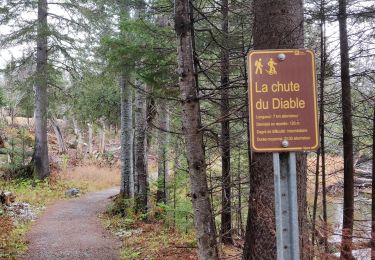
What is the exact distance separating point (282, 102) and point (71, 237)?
801cm

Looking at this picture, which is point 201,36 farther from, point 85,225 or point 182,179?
point 85,225

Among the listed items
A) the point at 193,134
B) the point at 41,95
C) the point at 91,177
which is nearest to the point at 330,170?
the point at 91,177

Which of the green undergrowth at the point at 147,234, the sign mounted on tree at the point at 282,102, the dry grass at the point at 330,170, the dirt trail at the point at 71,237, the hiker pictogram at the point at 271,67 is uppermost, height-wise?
the hiker pictogram at the point at 271,67

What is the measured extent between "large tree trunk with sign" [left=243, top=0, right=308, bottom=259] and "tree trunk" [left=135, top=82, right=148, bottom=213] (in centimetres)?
695

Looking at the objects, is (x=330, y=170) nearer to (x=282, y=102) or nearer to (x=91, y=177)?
(x=91, y=177)

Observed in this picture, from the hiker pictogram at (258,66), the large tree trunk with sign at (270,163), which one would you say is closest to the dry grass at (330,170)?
the large tree trunk with sign at (270,163)

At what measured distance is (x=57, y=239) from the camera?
8883mm

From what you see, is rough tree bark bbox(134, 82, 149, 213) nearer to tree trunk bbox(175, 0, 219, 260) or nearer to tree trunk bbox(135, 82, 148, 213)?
tree trunk bbox(135, 82, 148, 213)

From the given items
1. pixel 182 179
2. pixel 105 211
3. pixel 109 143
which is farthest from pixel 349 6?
pixel 109 143

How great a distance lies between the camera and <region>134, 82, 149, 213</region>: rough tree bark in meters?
10.7

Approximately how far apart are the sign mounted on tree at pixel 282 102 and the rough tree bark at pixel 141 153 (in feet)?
27.2

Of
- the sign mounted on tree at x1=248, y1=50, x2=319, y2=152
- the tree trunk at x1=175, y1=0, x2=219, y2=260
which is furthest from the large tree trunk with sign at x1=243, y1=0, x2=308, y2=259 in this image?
the sign mounted on tree at x1=248, y1=50, x2=319, y2=152

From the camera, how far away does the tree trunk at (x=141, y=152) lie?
35.1ft

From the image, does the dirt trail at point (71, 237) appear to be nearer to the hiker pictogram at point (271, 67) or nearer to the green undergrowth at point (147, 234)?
the green undergrowth at point (147, 234)
